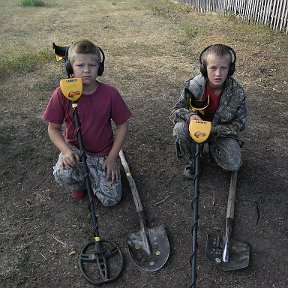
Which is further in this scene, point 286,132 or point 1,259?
point 286,132

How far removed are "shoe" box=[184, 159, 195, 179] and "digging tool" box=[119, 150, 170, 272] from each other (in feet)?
2.66

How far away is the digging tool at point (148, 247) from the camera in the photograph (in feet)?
10.1

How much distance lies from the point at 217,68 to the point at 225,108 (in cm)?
47

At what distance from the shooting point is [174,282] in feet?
9.64

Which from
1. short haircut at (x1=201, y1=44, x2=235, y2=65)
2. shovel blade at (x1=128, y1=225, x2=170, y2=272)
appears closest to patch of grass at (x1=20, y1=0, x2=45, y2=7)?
short haircut at (x1=201, y1=44, x2=235, y2=65)

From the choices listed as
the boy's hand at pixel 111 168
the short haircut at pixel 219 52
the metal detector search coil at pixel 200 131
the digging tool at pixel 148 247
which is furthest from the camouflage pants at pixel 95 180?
the short haircut at pixel 219 52

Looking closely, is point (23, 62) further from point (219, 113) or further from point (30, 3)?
point (30, 3)

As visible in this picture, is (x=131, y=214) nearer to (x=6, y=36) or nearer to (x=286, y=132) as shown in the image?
(x=286, y=132)

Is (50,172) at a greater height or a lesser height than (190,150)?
lesser

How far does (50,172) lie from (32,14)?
360 inches

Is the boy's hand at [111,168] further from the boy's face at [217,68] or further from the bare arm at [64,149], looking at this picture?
the boy's face at [217,68]

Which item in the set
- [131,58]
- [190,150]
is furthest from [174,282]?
[131,58]

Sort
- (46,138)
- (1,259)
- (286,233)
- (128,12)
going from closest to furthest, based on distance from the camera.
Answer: (1,259)
(286,233)
(46,138)
(128,12)

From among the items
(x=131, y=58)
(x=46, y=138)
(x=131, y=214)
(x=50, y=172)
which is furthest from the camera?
(x=131, y=58)
